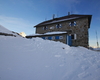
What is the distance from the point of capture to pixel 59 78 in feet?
8.21

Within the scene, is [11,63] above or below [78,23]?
below

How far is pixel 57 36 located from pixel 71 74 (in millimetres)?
11326

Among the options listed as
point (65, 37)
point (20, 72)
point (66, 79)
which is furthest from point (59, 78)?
point (65, 37)

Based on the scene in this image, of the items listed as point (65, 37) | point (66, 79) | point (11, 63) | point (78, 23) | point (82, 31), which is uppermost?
point (78, 23)

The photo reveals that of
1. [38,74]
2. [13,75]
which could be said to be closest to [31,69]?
[38,74]

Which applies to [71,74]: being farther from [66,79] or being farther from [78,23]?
[78,23]

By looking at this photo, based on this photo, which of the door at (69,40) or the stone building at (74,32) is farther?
the door at (69,40)

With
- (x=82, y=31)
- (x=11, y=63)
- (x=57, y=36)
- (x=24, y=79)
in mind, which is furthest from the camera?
(x=57, y=36)

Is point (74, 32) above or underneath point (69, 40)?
above

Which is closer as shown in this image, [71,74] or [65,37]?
[71,74]

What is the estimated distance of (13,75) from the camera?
94.3 inches

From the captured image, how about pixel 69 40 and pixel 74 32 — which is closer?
pixel 69 40

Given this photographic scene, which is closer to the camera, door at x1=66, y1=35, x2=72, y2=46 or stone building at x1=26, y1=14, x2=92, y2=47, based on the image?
stone building at x1=26, y1=14, x2=92, y2=47

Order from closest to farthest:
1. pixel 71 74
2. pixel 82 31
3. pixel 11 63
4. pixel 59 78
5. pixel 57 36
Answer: pixel 59 78
pixel 71 74
pixel 11 63
pixel 82 31
pixel 57 36
